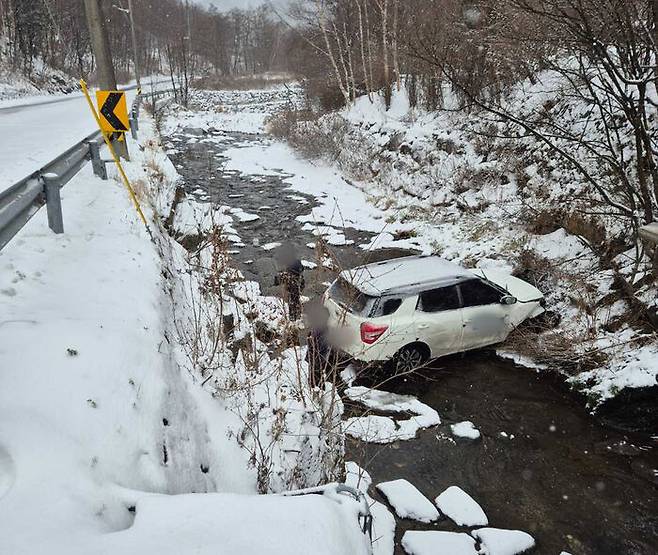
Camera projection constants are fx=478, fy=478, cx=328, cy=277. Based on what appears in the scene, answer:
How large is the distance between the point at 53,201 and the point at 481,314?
602 centimetres

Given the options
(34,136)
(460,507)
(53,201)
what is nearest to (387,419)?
(460,507)

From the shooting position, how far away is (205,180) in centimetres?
1948

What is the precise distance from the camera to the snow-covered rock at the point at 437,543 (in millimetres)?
4281

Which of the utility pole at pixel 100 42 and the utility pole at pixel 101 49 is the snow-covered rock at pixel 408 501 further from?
the utility pole at pixel 100 42

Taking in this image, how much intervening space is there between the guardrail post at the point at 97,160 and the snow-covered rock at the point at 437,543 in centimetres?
830

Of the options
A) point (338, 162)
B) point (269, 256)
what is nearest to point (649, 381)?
point (269, 256)

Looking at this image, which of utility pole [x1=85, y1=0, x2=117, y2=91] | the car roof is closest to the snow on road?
the car roof

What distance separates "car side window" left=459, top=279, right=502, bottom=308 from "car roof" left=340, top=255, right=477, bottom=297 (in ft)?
0.37

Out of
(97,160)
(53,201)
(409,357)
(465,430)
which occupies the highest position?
Result: (97,160)

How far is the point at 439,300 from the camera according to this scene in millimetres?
7078

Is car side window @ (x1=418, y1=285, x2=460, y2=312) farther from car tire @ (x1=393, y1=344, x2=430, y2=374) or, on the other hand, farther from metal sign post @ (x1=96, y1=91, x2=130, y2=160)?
metal sign post @ (x1=96, y1=91, x2=130, y2=160)

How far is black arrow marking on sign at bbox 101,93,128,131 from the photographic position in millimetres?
8383

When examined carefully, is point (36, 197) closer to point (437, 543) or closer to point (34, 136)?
point (437, 543)

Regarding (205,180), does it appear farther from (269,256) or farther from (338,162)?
(269,256)
